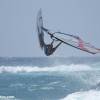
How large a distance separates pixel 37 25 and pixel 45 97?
19.6 meters

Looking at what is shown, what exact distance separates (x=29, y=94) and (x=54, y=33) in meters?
21.9

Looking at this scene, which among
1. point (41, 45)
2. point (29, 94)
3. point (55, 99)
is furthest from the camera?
point (29, 94)

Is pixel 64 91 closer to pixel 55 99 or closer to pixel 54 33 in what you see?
pixel 55 99

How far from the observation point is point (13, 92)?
35.2 metres

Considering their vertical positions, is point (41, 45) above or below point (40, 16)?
below

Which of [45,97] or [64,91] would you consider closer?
[45,97]

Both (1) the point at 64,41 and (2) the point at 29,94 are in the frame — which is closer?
(1) the point at 64,41

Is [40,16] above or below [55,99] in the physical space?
above

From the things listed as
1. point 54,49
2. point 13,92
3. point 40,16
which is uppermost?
point 40,16

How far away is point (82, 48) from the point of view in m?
11.2

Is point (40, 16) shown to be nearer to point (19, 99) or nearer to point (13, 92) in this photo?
point (19, 99)

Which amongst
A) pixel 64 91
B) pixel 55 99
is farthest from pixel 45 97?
pixel 64 91

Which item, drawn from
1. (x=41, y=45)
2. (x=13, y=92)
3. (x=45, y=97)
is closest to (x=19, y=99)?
(x=45, y=97)

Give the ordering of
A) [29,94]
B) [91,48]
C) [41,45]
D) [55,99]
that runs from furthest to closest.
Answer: [29,94] → [55,99] → [41,45] → [91,48]
